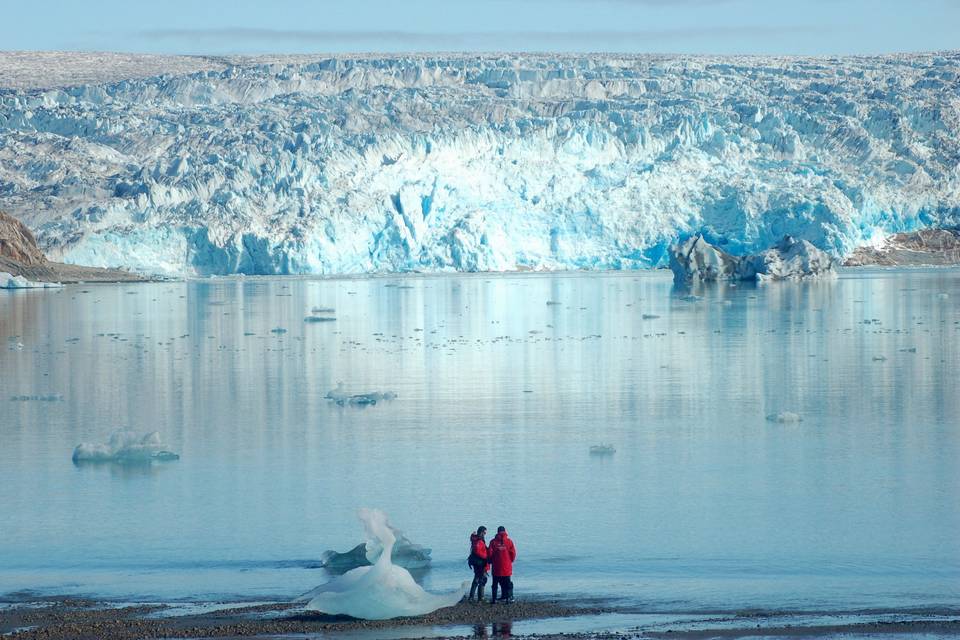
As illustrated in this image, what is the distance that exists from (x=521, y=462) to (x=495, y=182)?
30.4m

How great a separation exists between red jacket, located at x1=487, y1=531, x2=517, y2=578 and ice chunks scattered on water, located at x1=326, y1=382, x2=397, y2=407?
19.2ft

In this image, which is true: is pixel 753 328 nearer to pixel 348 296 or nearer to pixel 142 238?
pixel 348 296

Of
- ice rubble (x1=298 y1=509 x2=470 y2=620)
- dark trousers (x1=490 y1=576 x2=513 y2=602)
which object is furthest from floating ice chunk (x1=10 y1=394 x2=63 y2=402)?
dark trousers (x1=490 y1=576 x2=513 y2=602)

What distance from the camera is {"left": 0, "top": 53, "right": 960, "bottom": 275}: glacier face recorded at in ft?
122

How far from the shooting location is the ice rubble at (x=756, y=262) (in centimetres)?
3328

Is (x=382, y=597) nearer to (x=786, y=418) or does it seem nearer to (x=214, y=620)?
(x=214, y=620)

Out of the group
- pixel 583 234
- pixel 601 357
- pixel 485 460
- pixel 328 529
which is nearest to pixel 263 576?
pixel 328 529

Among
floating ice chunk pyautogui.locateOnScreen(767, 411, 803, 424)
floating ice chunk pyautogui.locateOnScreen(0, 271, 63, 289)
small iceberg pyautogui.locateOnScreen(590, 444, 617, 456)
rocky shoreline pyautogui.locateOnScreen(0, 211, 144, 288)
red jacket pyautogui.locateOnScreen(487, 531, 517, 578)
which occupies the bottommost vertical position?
red jacket pyautogui.locateOnScreen(487, 531, 517, 578)

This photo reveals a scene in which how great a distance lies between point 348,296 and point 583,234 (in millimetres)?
9240

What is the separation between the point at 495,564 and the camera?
565cm

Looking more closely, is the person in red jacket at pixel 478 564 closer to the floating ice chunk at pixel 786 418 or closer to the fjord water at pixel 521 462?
the fjord water at pixel 521 462

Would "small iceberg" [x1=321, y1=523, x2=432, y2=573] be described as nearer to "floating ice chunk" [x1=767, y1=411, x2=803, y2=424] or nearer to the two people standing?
the two people standing

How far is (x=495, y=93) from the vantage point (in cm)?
4872

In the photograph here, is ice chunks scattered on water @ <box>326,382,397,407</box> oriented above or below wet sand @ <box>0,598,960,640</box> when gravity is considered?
above
